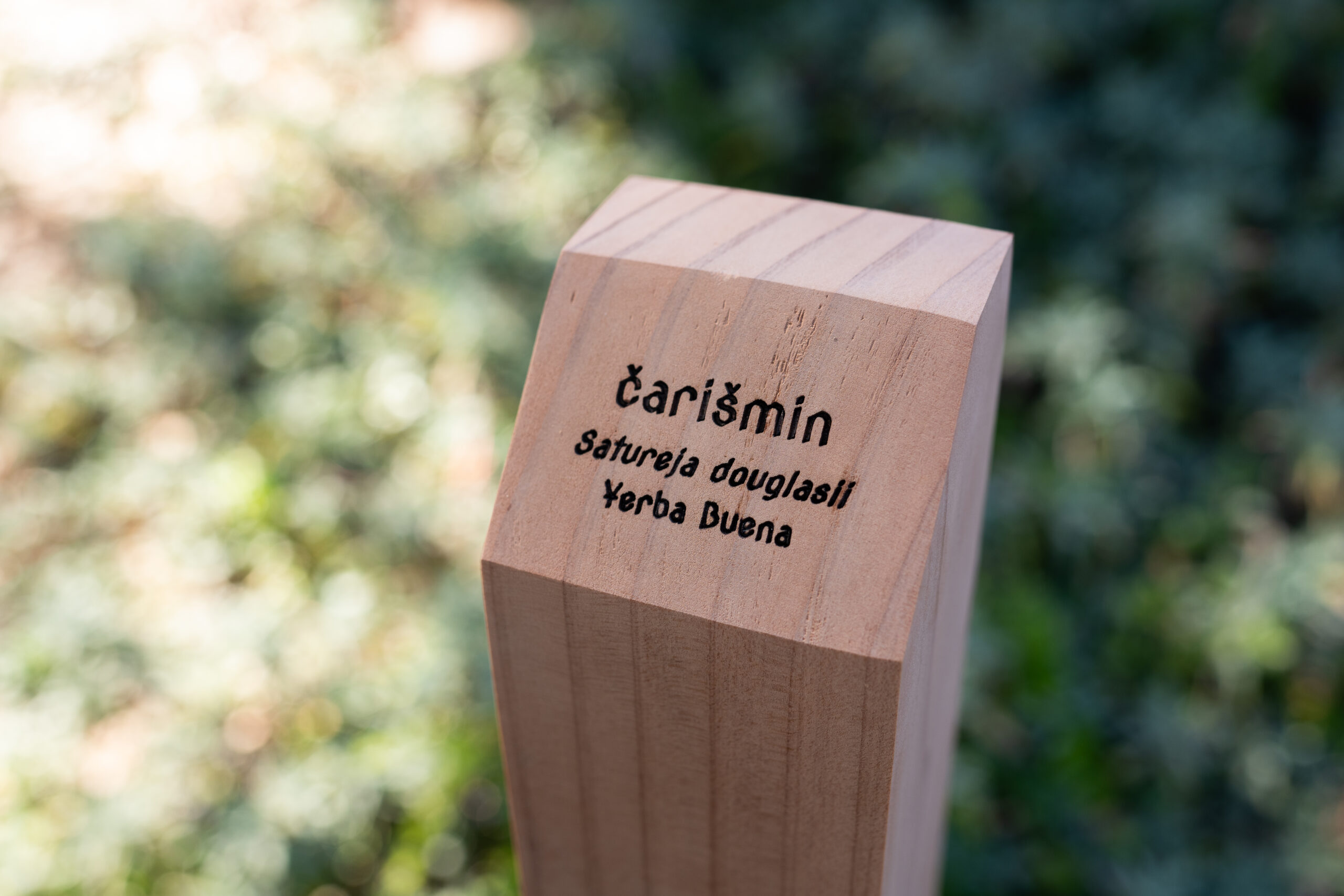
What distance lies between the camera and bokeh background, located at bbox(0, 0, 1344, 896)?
5.58ft

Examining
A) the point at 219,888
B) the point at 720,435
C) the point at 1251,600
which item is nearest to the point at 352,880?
the point at 219,888

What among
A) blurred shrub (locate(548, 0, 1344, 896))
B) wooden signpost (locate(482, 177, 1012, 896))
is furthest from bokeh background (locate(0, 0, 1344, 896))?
wooden signpost (locate(482, 177, 1012, 896))

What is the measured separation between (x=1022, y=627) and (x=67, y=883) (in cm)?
173

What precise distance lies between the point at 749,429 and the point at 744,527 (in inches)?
2.0

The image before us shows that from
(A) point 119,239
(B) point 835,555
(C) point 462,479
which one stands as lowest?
(C) point 462,479

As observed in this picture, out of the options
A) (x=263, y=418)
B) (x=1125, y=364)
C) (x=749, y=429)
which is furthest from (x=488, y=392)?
(x=749, y=429)

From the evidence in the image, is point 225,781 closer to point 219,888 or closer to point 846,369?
point 219,888

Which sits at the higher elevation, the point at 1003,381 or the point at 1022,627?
the point at 1003,381

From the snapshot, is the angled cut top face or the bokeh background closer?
the angled cut top face

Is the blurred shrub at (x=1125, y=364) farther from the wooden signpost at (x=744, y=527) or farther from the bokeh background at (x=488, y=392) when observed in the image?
the wooden signpost at (x=744, y=527)

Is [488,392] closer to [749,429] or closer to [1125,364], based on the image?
[1125,364]

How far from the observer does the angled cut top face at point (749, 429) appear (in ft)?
1.54

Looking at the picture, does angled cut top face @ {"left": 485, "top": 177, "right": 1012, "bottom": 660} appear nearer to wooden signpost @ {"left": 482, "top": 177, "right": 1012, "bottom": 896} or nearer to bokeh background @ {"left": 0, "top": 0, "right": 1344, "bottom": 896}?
wooden signpost @ {"left": 482, "top": 177, "right": 1012, "bottom": 896}

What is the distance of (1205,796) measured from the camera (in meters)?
1.79
